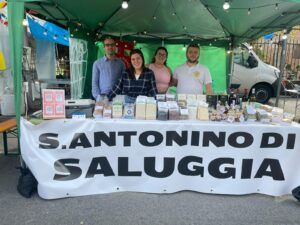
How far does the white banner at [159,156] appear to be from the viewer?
2.86m

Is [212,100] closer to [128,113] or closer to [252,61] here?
[128,113]

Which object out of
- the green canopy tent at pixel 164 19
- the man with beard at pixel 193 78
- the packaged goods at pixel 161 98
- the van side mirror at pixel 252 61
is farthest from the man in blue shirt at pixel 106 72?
the van side mirror at pixel 252 61

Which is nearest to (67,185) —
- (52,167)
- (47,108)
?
(52,167)

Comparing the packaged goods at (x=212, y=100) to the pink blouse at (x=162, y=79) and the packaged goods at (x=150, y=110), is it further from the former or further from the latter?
the pink blouse at (x=162, y=79)

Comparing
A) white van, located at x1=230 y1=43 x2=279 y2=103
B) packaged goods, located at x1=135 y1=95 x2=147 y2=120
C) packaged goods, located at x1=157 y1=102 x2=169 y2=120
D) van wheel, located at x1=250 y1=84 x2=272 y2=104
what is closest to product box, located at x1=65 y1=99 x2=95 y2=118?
packaged goods, located at x1=135 y1=95 x2=147 y2=120

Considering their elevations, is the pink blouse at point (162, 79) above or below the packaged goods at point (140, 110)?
above

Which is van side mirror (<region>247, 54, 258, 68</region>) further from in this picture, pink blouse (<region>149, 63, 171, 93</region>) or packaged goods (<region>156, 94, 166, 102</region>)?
packaged goods (<region>156, 94, 166, 102</region>)

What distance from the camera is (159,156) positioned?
2.94m

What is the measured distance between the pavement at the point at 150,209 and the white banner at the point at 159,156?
92 millimetres

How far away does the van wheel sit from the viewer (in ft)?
30.8

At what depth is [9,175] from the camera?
3453 millimetres

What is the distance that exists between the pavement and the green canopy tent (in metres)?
0.94

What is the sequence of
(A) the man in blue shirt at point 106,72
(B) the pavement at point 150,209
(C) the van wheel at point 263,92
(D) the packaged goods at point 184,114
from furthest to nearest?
(C) the van wheel at point 263,92
(A) the man in blue shirt at point 106,72
(D) the packaged goods at point 184,114
(B) the pavement at point 150,209

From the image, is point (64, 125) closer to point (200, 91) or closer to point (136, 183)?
point (136, 183)
